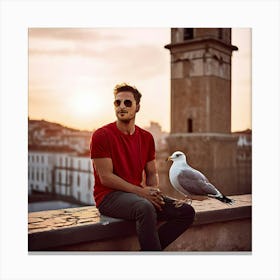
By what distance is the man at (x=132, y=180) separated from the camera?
2.81 metres

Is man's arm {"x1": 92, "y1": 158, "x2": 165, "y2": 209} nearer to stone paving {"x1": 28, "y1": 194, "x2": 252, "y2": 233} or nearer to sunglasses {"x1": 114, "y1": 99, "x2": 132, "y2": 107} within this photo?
stone paving {"x1": 28, "y1": 194, "x2": 252, "y2": 233}

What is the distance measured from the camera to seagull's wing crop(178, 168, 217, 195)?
119 inches

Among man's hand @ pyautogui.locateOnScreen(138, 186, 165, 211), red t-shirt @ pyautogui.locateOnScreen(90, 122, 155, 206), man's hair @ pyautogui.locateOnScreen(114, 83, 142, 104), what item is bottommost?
man's hand @ pyautogui.locateOnScreen(138, 186, 165, 211)

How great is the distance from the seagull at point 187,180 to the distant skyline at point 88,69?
302 mm

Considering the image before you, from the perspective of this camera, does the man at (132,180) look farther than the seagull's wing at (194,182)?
No

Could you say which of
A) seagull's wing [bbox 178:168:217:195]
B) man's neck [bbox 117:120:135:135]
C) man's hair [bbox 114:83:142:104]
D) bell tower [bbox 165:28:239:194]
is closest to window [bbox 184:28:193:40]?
bell tower [bbox 165:28:239:194]

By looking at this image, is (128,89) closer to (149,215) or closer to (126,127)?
(126,127)

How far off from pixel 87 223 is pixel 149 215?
14.0 inches

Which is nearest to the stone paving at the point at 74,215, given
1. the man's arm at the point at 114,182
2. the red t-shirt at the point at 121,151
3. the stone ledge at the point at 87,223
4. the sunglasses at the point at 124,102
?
the stone ledge at the point at 87,223

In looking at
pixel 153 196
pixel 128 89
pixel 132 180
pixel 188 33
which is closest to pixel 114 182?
pixel 132 180

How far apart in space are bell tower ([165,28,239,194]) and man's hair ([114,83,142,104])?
257 mm

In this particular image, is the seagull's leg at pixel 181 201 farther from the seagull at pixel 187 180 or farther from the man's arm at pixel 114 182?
the man's arm at pixel 114 182

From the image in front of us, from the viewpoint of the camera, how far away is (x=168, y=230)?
2926 mm
